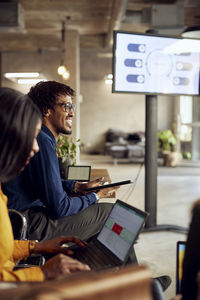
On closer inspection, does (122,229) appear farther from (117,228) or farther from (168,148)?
(168,148)

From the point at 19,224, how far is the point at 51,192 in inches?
9.3

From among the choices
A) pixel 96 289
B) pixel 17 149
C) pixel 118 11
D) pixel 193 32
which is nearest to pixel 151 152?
pixel 193 32

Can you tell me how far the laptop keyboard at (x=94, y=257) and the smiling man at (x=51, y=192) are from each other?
373mm

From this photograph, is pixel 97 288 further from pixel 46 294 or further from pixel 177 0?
pixel 177 0

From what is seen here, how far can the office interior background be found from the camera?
296 inches

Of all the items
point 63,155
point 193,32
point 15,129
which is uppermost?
point 193,32

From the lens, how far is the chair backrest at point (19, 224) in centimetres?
188

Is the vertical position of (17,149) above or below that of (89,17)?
below

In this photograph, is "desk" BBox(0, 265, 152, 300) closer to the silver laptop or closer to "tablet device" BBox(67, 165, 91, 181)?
the silver laptop

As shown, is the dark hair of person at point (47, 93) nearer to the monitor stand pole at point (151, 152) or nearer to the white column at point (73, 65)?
the monitor stand pole at point (151, 152)

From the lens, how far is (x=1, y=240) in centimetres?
122

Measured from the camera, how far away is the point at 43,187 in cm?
188

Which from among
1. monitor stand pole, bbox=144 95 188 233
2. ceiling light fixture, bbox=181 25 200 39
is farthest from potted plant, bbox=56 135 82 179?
ceiling light fixture, bbox=181 25 200 39

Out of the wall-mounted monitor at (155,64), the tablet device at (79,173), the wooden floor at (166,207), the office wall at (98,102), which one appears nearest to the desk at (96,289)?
the wooden floor at (166,207)
